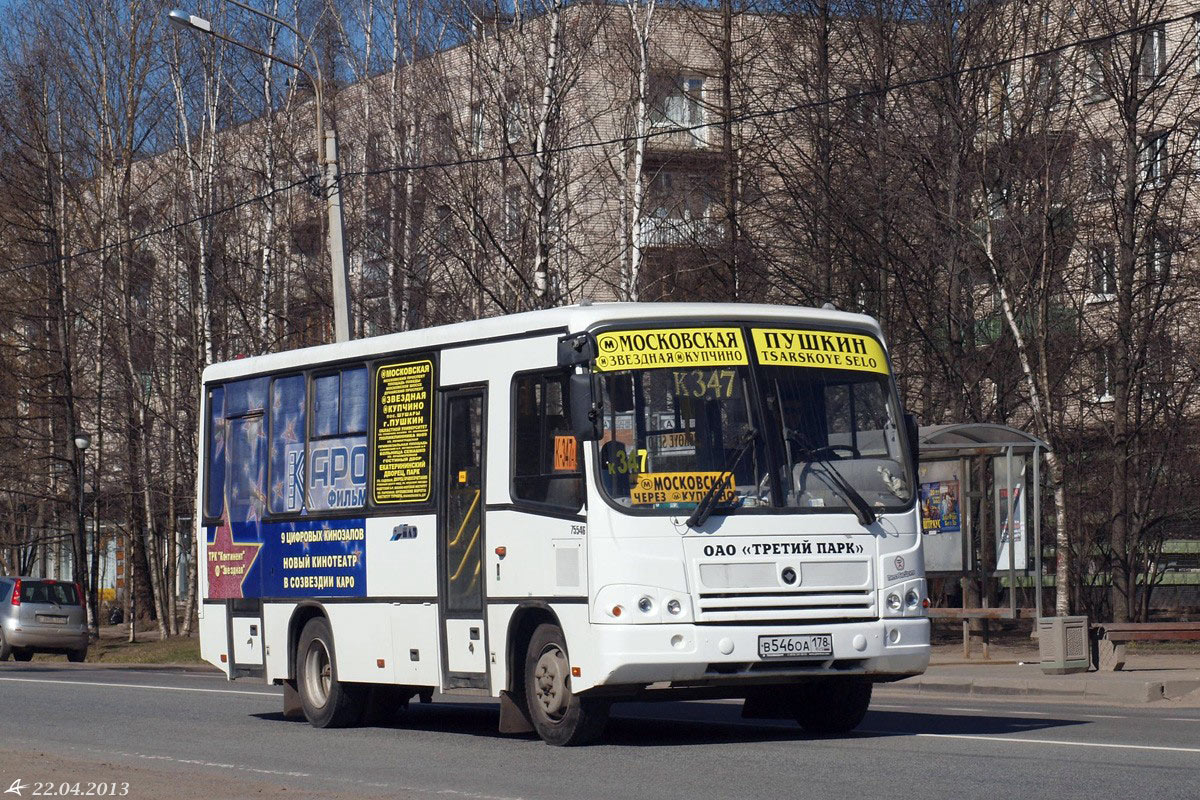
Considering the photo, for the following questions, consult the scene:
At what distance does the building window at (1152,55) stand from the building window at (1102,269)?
268 centimetres

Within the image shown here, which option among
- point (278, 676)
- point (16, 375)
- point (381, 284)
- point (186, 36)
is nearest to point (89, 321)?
point (16, 375)

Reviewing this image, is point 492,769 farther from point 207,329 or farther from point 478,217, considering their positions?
point 207,329

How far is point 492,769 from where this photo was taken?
11633 mm

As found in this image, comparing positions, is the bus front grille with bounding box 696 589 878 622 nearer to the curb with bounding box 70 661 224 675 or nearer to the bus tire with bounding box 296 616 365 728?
the bus tire with bounding box 296 616 365 728

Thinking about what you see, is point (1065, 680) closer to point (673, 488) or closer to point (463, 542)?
point (463, 542)

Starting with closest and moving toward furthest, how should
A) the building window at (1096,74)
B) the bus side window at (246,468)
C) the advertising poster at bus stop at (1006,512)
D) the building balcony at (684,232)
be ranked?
the bus side window at (246,468) → the advertising poster at bus stop at (1006,512) → the building window at (1096,74) → the building balcony at (684,232)

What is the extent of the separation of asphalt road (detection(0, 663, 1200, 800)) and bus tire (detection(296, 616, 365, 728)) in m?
0.25

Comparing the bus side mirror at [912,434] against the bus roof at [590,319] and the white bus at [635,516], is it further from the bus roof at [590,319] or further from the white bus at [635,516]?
the bus roof at [590,319]

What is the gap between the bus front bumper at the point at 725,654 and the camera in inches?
474

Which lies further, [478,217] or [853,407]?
[478,217]

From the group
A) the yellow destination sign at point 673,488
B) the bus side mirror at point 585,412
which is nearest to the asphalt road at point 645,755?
the yellow destination sign at point 673,488

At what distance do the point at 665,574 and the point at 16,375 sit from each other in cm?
3631

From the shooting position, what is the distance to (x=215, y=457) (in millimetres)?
17531

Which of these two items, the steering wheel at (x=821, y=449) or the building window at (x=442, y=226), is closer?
the steering wheel at (x=821, y=449)
